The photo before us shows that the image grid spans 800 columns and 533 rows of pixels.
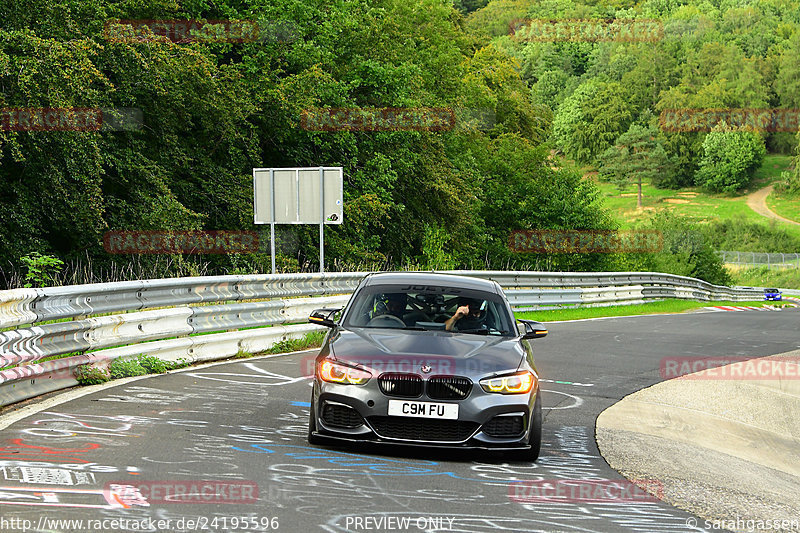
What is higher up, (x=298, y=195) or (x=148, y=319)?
(x=298, y=195)

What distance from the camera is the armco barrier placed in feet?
28.5

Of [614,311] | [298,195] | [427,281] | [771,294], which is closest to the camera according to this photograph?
[427,281]

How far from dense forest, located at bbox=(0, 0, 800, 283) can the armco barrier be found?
313 cm

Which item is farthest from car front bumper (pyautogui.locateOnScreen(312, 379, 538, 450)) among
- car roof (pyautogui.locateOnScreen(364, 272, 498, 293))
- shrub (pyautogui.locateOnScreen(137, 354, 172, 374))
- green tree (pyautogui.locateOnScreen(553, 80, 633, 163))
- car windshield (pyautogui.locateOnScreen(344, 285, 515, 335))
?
green tree (pyautogui.locateOnScreen(553, 80, 633, 163))

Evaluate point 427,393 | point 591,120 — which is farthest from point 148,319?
point 591,120

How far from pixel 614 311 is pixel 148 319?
19777 mm

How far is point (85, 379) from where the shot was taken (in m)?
9.86

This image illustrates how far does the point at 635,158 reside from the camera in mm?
167625

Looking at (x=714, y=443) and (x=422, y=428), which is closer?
(x=422, y=428)

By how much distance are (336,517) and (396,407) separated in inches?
73.3

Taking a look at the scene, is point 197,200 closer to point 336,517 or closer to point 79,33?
point 79,33

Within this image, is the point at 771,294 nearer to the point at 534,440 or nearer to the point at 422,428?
the point at 534,440

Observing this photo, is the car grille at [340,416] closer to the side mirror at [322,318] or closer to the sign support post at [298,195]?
the side mirror at [322,318]

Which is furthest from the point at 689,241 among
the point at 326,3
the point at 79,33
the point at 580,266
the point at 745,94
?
the point at 745,94
